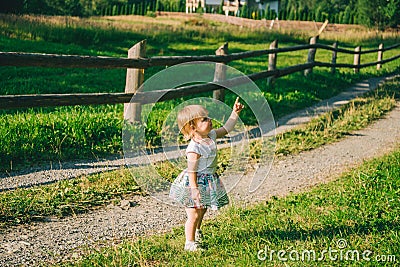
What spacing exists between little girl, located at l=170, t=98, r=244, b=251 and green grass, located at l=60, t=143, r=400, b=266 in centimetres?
24

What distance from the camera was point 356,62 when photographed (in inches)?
682

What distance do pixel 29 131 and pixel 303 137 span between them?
3.86 metres

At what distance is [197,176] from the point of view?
13.2ft

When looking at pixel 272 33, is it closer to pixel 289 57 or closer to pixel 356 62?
pixel 289 57

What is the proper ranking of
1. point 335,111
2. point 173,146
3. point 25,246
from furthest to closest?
point 335,111
point 173,146
point 25,246

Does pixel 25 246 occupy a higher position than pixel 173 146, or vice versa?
pixel 173 146

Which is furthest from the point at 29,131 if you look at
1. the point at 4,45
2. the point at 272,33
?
the point at 272,33

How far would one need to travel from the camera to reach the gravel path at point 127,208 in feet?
14.0

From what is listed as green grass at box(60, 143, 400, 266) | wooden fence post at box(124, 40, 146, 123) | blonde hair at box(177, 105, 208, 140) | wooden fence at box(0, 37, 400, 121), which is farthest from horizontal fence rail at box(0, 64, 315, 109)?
green grass at box(60, 143, 400, 266)

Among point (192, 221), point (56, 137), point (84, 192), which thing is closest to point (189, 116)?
point (192, 221)

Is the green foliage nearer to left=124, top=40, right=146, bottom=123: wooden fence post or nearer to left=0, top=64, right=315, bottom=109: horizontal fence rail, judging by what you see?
left=0, top=64, right=315, bottom=109: horizontal fence rail

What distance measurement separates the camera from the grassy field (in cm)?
690

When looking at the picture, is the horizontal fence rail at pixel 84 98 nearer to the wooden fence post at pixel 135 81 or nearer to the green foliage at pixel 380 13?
the wooden fence post at pixel 135 81

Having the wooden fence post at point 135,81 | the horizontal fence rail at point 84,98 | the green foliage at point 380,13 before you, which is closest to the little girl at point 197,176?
the horizontal fence rail at point 84,98
